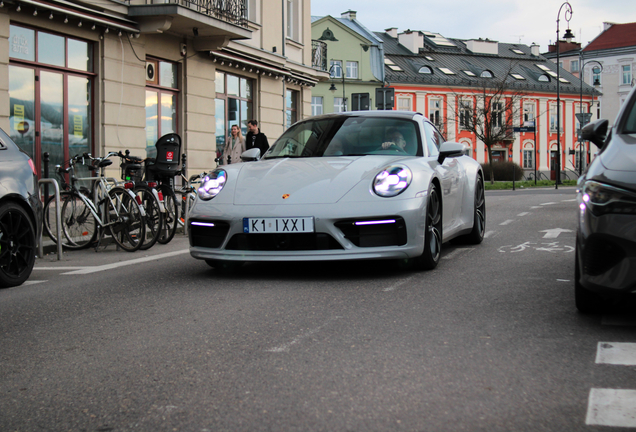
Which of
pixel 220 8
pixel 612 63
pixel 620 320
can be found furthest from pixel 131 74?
pixel 612 63

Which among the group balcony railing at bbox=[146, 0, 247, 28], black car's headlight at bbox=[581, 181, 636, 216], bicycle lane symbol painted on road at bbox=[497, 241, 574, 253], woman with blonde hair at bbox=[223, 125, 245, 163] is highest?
balcony railing at bbox=[146, 0, 247, 28]

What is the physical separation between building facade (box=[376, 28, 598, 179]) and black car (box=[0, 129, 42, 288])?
54213 millimetres

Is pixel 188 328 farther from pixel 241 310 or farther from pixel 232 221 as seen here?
pixel 232 221

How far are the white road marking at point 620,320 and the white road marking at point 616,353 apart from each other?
491 millimetres

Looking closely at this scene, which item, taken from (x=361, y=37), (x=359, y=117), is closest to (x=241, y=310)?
(x=359, y=117)

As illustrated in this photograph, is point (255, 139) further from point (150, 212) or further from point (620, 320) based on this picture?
point (620, 320)

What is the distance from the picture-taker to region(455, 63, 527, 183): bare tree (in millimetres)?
49875

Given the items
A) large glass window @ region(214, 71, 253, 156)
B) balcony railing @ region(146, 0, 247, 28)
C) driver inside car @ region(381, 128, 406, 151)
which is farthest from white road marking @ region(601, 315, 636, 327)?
large glass window @ region(214, 71, 253, 156)

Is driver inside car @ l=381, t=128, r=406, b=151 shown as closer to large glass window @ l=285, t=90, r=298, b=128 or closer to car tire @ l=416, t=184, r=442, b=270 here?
car tire @ l=416, t=184, r=442, b=270

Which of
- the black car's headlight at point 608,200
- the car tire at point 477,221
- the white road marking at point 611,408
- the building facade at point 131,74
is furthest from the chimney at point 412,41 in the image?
the white road marking at point 611,408

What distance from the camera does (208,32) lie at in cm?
1845

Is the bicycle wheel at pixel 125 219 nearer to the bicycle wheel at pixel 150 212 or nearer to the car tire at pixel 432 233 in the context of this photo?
the bicycle wheel at pixel 150 212

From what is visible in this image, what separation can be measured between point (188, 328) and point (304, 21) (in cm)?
2333

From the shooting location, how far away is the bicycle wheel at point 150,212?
30.0 feet
